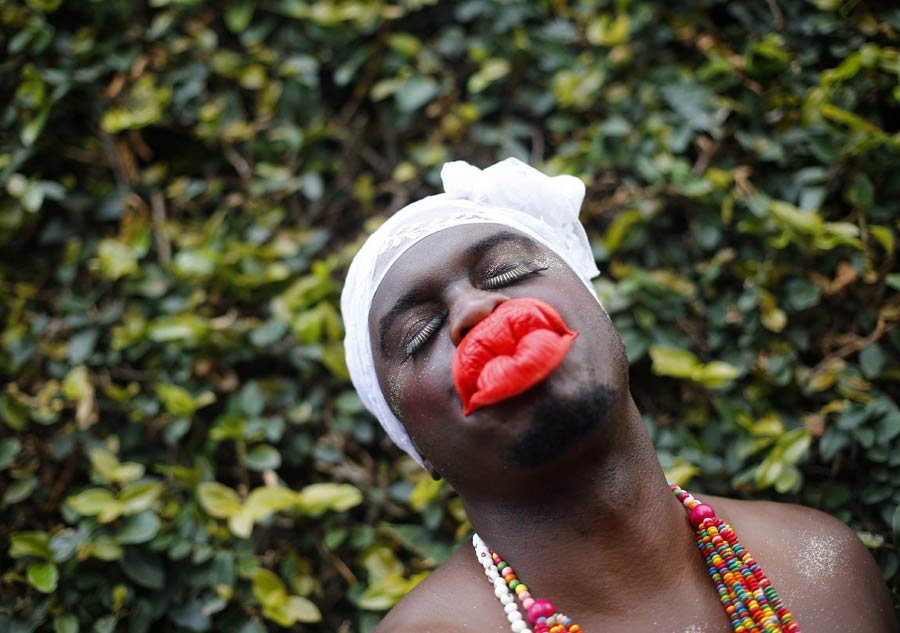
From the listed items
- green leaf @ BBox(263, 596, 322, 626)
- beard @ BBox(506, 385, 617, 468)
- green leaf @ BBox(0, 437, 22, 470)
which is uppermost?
beard @ BBox(506, 385, 617, 468)

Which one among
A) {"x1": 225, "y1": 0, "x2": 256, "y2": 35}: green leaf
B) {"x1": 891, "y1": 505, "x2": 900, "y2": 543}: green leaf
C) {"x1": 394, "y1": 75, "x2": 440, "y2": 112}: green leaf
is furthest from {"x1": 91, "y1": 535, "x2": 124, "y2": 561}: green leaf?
{"x1": 891, "y1": 505, "x2": 900, "y2": 543}: green leaf

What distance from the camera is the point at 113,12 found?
2.89m

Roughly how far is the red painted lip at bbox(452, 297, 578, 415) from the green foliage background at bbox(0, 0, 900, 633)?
0.92 m

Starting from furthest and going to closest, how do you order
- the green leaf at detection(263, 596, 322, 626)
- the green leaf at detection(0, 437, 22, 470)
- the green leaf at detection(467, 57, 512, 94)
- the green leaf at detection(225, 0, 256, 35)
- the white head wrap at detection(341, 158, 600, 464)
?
the green leaf at detection(225, 0, 256, 35) → the green leaf at detection(467, 57, 512, 94) → the green leaf at detection(0, 437, 22, 470) → the green leaf at detection(263, 596, 322, 626) → the white head wrap at detection(341, 158, 600, 464)

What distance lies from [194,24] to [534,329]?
2.17 m

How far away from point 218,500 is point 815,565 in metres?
1.61

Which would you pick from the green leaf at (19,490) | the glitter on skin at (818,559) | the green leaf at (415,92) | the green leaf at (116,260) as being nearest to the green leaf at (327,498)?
the green leaf at (19,490)

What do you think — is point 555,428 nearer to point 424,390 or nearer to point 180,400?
point 424,390

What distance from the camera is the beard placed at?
150 cm

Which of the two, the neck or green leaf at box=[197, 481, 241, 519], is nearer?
the neck

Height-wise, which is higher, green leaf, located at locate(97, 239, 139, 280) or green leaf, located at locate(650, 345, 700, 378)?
green leaf, located at locate(97, 239, 139, 280)

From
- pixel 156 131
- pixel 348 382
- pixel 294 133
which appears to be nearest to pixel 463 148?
pixel 294 133

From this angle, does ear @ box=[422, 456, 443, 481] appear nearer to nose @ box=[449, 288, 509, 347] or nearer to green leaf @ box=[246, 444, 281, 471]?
nose @ box=[449, 288, 509, 347]

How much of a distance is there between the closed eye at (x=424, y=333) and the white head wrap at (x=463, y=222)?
0.64 ft
